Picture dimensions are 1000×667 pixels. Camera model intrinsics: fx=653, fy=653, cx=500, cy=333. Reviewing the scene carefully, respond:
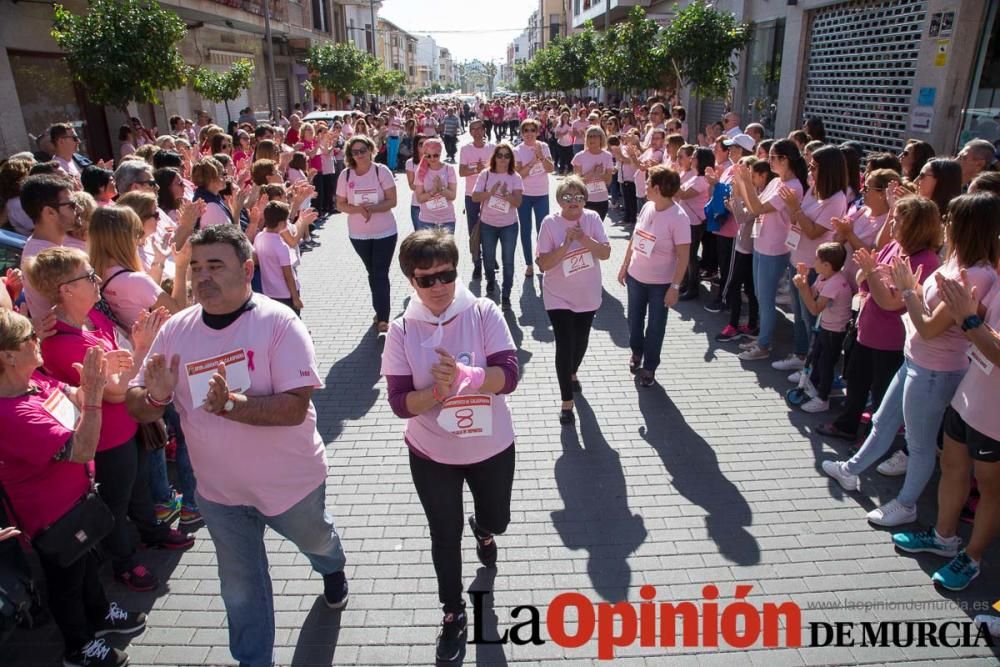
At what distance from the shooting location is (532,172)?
9.14m

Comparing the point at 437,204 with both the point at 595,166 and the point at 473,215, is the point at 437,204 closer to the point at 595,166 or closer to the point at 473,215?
the point at 473,215

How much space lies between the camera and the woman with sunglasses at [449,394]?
2807 mm

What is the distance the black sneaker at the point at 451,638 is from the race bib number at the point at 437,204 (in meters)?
5.59

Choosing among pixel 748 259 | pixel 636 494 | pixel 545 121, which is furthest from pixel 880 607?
pixel 545 121

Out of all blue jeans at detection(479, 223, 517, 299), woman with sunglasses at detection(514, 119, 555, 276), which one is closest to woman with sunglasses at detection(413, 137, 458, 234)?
blue jeans at detection(479, 223, 517, 299)

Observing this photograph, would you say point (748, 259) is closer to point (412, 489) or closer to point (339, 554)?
point (412, 489)

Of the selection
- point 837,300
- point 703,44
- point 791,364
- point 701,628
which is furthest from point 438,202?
point 703,44

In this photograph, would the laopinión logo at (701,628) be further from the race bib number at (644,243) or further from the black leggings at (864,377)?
the race bib number at (644,243)

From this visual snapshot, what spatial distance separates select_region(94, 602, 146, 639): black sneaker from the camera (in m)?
3.28

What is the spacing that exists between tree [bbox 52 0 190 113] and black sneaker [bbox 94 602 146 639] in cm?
1159

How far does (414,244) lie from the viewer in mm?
2797

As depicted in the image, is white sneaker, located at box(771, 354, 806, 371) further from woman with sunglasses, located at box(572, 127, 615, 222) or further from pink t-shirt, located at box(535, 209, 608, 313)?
woman with sunglasses, located at box(572, 127, 615, 222)

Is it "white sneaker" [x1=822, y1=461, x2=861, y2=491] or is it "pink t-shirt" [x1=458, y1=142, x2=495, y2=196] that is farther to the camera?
"pink t-shirt" [x1=458, y1=142, x2=495, y2=196]

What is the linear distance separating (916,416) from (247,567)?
3716 mm
